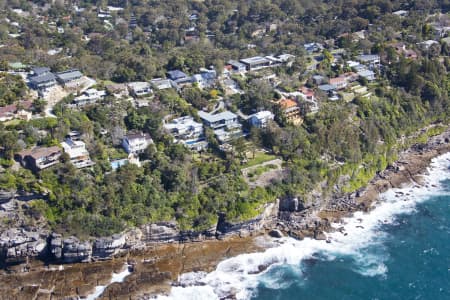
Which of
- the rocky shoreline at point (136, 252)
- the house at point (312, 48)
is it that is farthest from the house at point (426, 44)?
the rocky shoreline at point (136, 252)

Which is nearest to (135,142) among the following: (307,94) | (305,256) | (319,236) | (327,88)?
(305,256)

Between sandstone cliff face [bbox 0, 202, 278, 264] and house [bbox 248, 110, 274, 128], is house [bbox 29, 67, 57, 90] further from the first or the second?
house [bbox 248, 110, 274, 128]

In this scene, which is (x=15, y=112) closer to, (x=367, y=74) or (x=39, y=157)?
(x=39, y=157)

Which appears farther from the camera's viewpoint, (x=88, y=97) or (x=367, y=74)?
(x=367, y=74)

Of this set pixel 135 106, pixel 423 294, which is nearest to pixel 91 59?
pixel 135 106

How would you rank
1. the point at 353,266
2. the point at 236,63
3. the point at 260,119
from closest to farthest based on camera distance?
the point at 353,266
the point at 260,119
the point at 236,63

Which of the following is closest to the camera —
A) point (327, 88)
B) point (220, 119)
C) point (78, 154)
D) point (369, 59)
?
point (78, 154)

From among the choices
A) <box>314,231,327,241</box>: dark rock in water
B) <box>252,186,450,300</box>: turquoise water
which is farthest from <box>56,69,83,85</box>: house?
<box>314,231,327,241</box>: dark rock in water

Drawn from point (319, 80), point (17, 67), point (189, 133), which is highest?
point (17, 67)

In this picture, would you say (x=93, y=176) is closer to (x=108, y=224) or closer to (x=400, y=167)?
(x=108, y=224)
